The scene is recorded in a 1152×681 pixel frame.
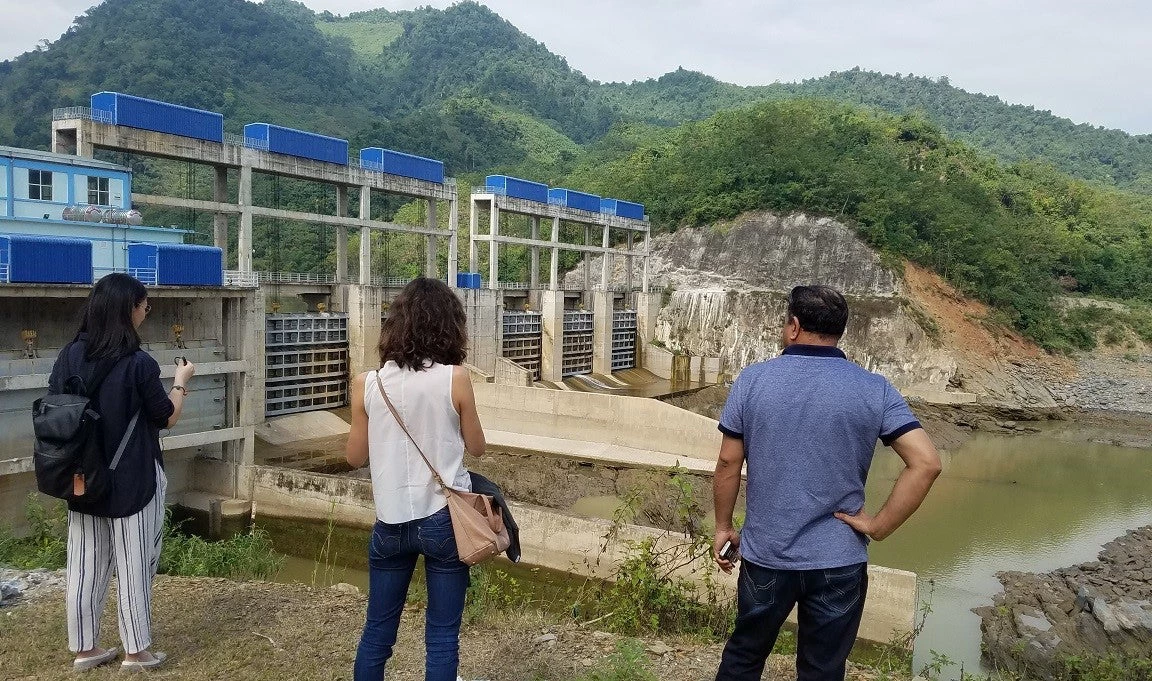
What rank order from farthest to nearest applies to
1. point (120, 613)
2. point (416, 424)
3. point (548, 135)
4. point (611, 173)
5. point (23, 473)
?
point (548, 135)
point (611, 173)
point (23, 473)
point (120, 613)
point (416, 424)

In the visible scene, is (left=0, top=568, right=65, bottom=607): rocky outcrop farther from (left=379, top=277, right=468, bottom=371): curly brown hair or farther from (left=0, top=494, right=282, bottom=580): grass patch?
(left=379, top=277, right=468, bottom=371): curly brown hair

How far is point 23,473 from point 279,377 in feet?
24.1

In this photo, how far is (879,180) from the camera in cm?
3822

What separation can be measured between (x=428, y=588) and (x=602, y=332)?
27795 mm

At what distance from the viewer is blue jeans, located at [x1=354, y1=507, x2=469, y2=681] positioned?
9.36 feet

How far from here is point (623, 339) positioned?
3262 centimetres

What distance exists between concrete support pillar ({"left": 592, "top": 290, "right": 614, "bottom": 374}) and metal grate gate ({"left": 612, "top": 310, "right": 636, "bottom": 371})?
100 centimetres

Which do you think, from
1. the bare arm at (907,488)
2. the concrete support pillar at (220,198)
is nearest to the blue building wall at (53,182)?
the concrete support pillar at (220,198)

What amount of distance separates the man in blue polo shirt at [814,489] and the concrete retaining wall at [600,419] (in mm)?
15988

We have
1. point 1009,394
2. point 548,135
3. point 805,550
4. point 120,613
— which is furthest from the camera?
point 548,135

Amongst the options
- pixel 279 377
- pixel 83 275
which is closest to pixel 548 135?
pixel 279 377

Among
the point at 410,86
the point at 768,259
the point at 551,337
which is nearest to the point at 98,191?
the point at 551,337

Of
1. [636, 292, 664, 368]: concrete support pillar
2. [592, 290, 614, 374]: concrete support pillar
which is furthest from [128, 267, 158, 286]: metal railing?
[636, 292, 664, 368]: concrete support pillar

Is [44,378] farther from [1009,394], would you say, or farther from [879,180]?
[879,180]
